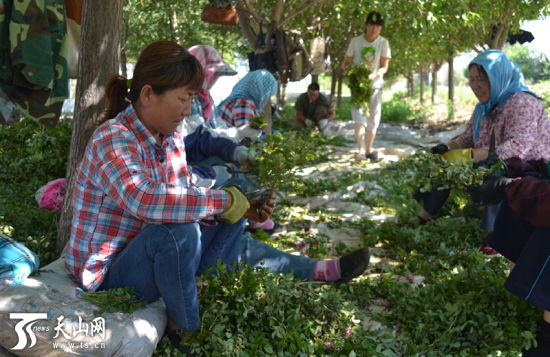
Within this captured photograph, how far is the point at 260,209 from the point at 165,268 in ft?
2.09

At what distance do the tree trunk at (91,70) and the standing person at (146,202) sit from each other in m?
0.98

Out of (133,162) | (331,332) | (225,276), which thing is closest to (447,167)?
(331,332)

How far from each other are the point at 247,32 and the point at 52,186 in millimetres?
4433

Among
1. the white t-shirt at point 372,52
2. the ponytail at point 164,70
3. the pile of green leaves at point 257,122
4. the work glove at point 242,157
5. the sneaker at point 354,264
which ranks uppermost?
the white t-shirt at point 372,52

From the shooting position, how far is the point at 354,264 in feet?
8.96

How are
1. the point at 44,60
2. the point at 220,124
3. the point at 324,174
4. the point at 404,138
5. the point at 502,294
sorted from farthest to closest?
the point at 404,138
the point at 324,174
the point at 220,124
the point at 44,60
the point at 502,294

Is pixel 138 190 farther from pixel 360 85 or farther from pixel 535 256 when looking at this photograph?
pixel 360 85

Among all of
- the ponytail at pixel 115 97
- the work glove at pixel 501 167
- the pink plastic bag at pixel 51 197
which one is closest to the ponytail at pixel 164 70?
the ponytail at pixel 115 97

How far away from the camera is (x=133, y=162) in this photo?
1.87 meters

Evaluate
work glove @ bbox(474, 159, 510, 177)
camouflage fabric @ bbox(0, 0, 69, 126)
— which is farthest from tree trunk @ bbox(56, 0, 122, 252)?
work glove @ bbox(474, 159, 510, 177)

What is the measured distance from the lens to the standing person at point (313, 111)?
31.5 ft

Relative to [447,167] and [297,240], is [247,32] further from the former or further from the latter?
[447,167]

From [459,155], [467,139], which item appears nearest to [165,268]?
[459,155]

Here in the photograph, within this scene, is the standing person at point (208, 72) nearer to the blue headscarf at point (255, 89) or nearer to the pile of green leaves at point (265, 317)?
the blue headscarf at point (255, 89)
